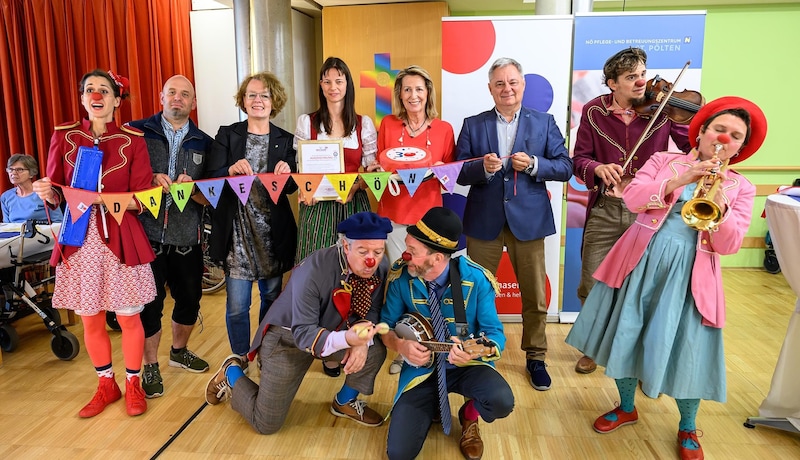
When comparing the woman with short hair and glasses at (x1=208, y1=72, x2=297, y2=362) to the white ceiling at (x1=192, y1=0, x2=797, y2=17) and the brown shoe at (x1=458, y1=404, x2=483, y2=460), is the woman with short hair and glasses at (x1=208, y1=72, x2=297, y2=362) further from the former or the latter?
the white ceiling at (x1=192, y1=0, x2=797, y2=17)

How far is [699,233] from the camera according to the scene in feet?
6.68

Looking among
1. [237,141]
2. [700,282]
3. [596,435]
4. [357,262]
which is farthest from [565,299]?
[237,141]

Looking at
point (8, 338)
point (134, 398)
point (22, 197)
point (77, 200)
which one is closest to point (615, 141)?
point (77, 200)

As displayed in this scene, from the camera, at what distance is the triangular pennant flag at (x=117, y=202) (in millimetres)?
2361

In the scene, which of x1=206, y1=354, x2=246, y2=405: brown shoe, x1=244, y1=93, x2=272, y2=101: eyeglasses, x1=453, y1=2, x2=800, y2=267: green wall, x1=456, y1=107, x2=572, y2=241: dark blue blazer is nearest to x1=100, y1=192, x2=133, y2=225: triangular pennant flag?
x1=244, y1=93, x2=272, y2=101: eyeglasses

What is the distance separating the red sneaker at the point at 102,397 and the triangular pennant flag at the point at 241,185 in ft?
3.69

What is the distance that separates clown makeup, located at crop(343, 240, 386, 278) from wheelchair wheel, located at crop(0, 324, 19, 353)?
99.8 inches

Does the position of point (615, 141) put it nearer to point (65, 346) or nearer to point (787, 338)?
point (787, 338)

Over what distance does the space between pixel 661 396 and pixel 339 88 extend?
226 cm

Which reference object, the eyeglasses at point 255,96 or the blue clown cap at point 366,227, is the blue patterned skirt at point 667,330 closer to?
the blue clown cap at point 366,227

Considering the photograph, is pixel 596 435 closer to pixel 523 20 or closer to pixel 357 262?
pixel 357 262

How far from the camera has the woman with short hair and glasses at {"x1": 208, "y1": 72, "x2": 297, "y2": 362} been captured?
8.84ft

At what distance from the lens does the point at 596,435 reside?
233cm

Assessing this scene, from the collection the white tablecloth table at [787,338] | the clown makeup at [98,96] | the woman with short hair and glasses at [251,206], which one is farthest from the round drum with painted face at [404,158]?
the white tablecloth table at [787,338]
